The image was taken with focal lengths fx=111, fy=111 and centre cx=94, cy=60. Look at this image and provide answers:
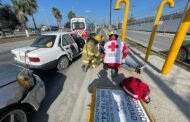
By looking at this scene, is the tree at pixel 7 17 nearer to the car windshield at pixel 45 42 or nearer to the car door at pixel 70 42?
the car windshield at pixel 45 42

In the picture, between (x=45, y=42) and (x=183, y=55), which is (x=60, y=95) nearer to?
(x=45, y=42)

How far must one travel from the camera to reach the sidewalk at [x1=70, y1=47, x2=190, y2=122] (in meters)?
2.62

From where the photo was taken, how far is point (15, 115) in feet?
6.46

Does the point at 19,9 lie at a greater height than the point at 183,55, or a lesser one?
greater

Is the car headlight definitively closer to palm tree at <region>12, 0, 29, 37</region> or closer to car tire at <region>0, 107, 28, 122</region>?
car tire at <region>0, 107, 28, 122</region>

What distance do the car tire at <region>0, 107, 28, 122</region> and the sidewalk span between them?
1.00 m

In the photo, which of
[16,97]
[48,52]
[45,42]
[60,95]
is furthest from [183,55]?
[16,97]

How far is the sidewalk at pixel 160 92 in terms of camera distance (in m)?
2.62

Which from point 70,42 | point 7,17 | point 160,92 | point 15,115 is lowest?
point 160,92

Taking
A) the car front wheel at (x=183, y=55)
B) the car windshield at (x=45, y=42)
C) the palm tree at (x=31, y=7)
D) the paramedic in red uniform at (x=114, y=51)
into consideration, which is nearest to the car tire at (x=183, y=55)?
the car front wheel at (x=183, y=55)

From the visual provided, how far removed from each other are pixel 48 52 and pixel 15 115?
2.67 meters

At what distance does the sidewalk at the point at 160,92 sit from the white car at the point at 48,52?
1.41 m

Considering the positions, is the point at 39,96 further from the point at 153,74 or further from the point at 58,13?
the point at 58,13

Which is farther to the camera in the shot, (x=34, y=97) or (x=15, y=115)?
(x=34, y=97)
